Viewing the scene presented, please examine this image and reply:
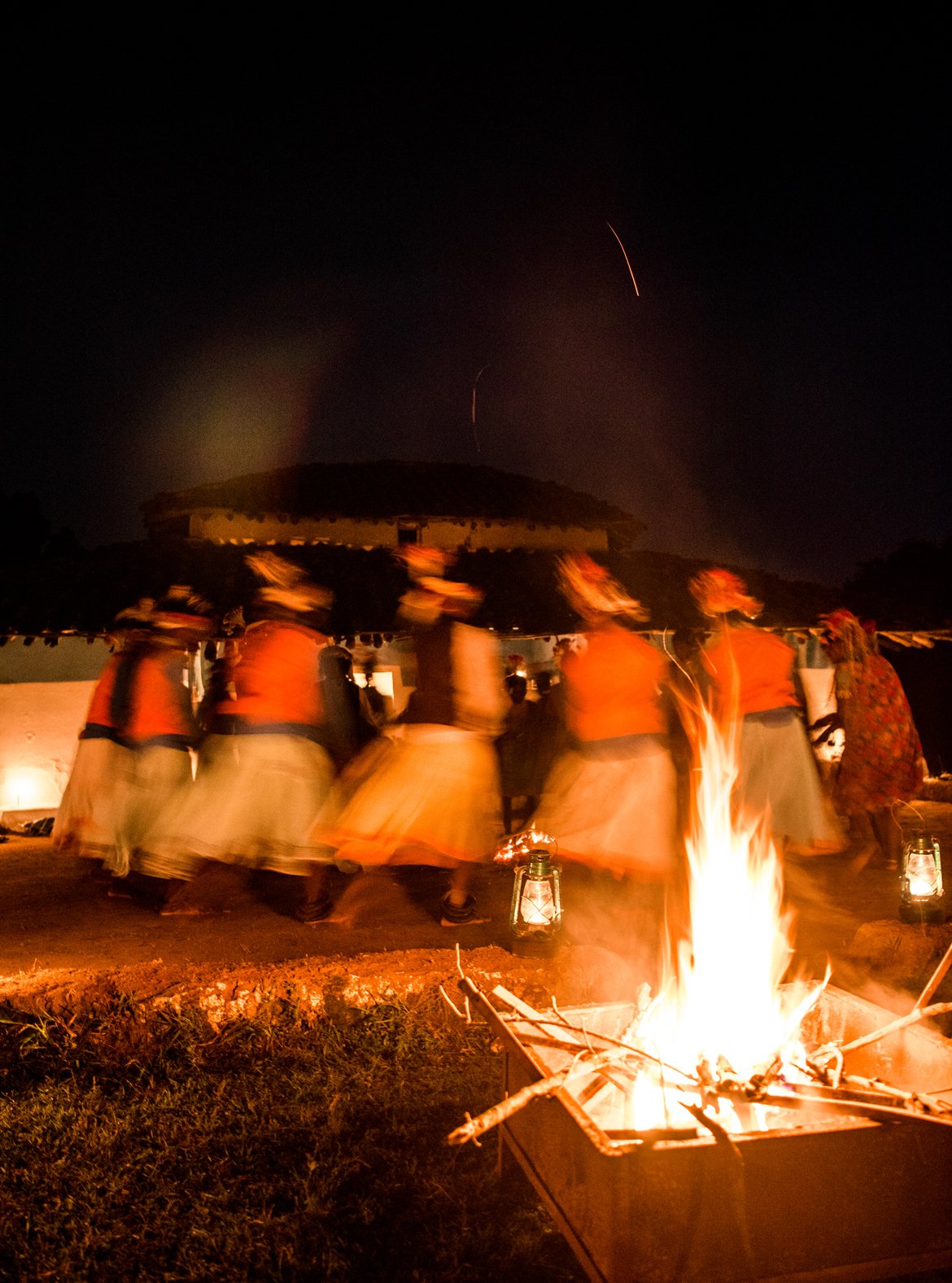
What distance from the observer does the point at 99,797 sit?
6.11 meters

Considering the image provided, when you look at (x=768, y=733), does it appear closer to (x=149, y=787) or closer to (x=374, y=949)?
(x=374, y=949)

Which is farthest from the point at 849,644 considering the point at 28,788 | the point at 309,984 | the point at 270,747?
the point at 28,788

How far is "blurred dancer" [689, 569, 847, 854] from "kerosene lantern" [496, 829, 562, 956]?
133 cm

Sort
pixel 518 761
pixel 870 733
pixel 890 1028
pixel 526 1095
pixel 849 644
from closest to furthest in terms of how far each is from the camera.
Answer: pixel 526 1095, pixel 890 1028, pixel 870 733, pixel 849 644, pixel 518 761

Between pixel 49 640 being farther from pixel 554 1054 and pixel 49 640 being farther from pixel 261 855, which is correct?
pixel 554 1054

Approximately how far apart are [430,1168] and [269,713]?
102 inches

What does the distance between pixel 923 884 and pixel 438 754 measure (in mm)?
2636

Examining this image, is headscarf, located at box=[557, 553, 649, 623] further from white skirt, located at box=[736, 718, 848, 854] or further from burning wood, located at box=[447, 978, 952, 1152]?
burning wood, located at box=[447, 978, 952, 1152]

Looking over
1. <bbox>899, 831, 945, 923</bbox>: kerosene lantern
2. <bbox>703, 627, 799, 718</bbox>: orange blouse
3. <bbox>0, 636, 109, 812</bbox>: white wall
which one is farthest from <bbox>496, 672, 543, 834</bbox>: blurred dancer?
<bbox>0, 636, 109, 812</bbox>: white wall

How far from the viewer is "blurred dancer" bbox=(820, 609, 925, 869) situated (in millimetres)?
6695

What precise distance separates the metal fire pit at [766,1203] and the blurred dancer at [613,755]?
94.4 inches

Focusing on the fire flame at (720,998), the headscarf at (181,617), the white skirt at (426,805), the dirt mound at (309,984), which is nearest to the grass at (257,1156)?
the dirt mound at (309,984)

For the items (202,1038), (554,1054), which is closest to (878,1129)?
(554,1054)

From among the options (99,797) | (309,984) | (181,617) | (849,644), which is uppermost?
(181,617)
